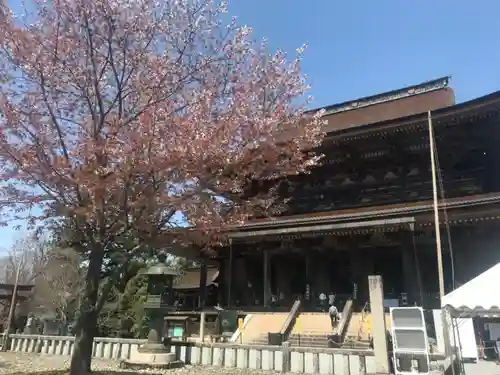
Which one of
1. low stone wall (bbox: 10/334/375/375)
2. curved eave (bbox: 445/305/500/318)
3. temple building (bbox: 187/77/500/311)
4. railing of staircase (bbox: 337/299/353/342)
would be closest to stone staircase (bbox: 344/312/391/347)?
railing of staircase (bbox: 337/299/353/342)

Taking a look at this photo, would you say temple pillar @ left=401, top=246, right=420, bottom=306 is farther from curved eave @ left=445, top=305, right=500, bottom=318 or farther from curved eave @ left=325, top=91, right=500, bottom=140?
curved eave @ left=445, top=305, right=500, bottom=318

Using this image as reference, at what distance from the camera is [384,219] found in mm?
14781

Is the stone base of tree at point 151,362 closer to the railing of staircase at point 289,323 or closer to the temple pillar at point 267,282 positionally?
the railing of staircase at point 289,323

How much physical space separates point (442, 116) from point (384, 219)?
15.0 feet

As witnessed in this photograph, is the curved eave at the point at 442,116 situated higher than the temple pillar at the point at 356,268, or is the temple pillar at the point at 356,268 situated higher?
the curved eave at the point at 442,116

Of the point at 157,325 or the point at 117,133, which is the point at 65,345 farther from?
the point at 117,133

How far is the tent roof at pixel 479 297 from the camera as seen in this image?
22.9 ft

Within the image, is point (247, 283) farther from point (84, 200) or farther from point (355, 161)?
point (84, 200)

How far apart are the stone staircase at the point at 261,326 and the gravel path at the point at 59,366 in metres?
2.99

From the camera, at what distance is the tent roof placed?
22.9 ft

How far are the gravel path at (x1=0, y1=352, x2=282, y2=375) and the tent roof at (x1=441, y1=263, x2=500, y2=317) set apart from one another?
5530mm

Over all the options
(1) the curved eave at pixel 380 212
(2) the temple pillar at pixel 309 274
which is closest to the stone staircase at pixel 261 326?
(2) the temple pillar at pixel 309 274

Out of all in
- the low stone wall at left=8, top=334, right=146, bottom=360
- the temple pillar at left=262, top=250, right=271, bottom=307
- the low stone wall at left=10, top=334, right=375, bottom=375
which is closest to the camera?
the low stone wall at left=10, top=334, right=375, bottom=375

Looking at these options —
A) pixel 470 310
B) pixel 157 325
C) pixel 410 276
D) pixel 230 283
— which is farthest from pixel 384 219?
pixel 157 325
